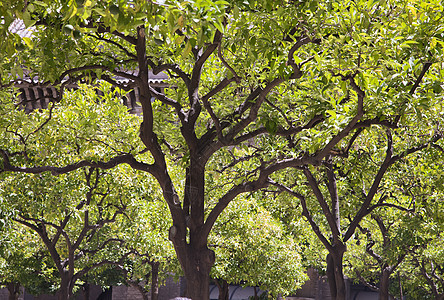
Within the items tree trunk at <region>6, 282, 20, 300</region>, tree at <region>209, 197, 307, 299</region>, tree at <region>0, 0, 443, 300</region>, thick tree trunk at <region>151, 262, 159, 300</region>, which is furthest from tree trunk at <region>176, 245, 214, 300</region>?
tree trunk at <region>6, 282, 20, 300</region>

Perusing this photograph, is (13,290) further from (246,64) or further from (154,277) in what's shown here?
(246,64)

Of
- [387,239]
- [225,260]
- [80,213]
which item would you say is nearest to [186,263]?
[80,213]

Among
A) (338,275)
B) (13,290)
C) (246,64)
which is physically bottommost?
(338,275)

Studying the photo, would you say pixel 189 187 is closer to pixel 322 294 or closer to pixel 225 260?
pixel 225 260

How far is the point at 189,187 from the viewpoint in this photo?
28.5ft

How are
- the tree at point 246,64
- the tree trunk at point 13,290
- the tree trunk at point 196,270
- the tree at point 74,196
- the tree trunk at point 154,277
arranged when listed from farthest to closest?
the tree trunk at point 13,290, the tree trunk at point 154,277, the tree at point 74,196, the tree trunk at point 196,270, the tree at point 246,64

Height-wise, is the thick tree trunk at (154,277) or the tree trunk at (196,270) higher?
the thick tree trunk at (154,277)

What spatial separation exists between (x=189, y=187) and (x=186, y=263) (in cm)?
119

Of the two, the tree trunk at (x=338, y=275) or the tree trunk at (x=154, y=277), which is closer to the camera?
the tree trunk at (x=338, y=275)

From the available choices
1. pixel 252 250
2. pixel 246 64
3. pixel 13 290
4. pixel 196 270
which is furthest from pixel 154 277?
pixel 246 64

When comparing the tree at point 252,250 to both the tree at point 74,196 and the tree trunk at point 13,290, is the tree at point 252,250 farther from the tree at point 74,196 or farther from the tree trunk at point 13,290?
the tree trunk at point 13,290

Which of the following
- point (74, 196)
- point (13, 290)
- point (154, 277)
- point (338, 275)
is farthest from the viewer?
point (13, 290)

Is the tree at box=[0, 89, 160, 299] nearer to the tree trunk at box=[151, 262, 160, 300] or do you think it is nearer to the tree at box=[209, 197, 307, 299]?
the tree at box=[209, 197, 307, 299]

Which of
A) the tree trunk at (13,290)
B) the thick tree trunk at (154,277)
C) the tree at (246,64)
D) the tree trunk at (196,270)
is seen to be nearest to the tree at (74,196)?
the thick tree trunk at (154,277)
